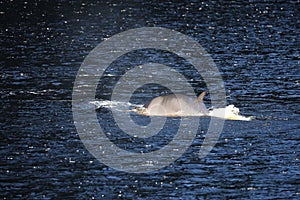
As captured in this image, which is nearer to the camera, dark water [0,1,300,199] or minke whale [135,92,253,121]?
dark water [0,1,300,199]

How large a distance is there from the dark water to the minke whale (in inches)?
42.0

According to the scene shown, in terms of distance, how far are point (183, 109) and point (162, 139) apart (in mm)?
3028

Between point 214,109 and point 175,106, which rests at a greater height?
point 214,109

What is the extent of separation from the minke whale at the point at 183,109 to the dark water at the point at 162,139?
3.50 feet

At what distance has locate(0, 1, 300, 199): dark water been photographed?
73.2ft

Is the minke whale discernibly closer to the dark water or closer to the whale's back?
the whale's back

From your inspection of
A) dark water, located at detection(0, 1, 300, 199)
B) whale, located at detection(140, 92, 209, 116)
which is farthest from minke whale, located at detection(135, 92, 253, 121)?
dark water, located at detection(0, 1, 300, 199)

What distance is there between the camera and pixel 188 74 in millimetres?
37469

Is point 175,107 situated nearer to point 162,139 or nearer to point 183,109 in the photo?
point 183,109

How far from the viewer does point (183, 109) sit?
29344 millimetres

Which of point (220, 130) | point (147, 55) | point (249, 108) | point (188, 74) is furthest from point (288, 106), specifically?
point (147, 55)

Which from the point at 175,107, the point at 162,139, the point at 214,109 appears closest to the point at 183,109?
the point at 175,107

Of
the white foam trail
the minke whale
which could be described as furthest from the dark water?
the minke whale

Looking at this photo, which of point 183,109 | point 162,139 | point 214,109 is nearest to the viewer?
point 162,139
